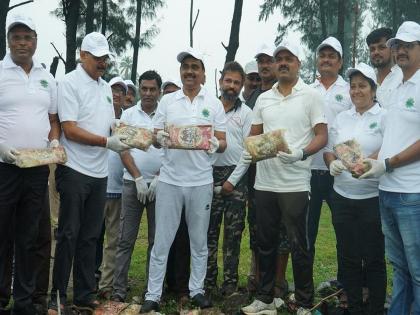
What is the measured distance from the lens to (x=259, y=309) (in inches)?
174

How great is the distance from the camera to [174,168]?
4.46m

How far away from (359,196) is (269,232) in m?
0.89

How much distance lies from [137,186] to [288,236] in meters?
1.57

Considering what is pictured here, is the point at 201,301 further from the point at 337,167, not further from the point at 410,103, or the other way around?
the point at 410,103

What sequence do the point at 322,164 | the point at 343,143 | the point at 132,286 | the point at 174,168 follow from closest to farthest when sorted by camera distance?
the point at 343,143 < the point at 174,168 < the point at 322,164 < the point at 132,286

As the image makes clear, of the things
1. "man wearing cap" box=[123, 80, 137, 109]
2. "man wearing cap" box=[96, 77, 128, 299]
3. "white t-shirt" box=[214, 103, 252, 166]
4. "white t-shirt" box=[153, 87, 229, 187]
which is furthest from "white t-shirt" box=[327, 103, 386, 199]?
"man wearing cap" box=[123, 80, 137, 109]

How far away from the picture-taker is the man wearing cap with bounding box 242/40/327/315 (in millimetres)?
4289

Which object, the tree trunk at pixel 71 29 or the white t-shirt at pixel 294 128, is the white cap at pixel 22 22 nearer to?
the white t-shirt at pixel 294 128

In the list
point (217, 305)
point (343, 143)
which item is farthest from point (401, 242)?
point (217, 305)

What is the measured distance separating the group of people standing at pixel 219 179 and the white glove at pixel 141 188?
0.02 metres

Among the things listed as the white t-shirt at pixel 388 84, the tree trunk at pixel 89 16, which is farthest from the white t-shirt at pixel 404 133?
the tree trunk at pixel 89 16

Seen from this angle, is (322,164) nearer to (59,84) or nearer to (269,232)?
(269,232)

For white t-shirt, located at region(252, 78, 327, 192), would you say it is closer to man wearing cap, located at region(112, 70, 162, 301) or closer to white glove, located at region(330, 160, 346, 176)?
white glove, located at region(330, 160, 346, 176)

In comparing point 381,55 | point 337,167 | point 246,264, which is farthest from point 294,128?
point 246,264
